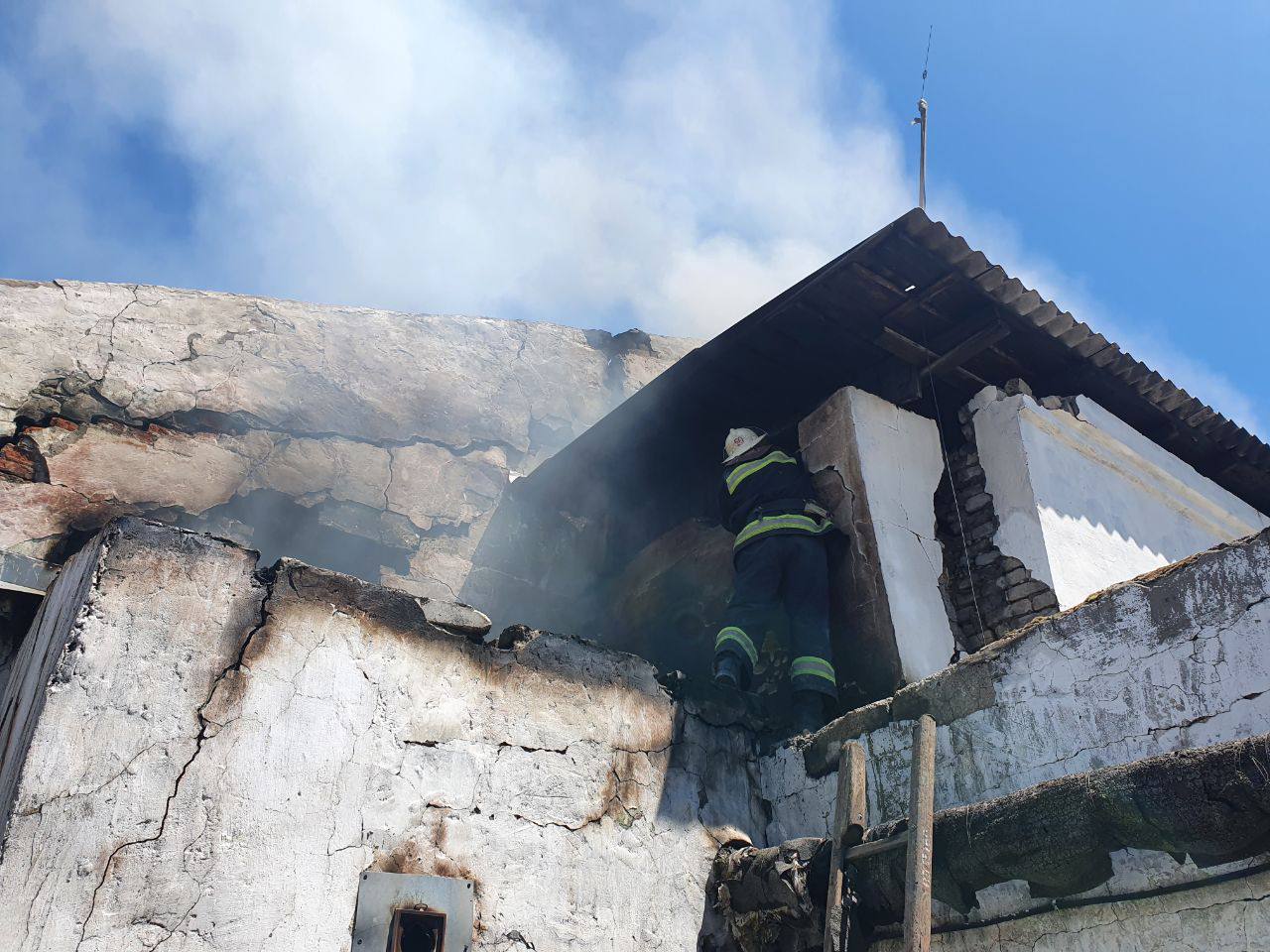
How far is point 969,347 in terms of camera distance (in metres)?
6.17

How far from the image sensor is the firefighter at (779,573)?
17.1 ft

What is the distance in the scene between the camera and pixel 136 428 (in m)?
7.19

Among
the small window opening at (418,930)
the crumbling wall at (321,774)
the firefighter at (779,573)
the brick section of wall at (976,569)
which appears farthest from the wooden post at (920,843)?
the brick section of wall at (976,569)

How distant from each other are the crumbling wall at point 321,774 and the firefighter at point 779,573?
668mm

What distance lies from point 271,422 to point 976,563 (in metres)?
5.09

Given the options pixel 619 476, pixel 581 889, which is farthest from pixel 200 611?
pixel 619 476

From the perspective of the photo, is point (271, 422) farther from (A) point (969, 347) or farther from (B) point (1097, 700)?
(B) point (1097, 700)

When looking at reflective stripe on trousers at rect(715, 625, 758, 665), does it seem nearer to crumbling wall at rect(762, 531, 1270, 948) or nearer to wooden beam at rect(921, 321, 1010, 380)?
crumbling wall at rect(762, 531, 1270, 948)

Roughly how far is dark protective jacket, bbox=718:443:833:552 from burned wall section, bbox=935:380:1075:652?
92cm

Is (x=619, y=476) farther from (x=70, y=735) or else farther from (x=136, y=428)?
(x=70, y=735)

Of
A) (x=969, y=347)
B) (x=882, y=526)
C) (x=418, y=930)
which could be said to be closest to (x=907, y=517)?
(x=882, y=526)

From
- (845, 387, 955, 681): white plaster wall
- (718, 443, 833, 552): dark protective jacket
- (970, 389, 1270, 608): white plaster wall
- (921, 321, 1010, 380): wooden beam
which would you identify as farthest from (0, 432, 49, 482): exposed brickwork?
(970, 389, 1270, 608): white plaster wall

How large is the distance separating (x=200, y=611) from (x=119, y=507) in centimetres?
366

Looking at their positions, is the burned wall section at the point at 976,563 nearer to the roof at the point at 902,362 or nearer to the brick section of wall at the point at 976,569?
the brick section of wall at the point at 976,569
